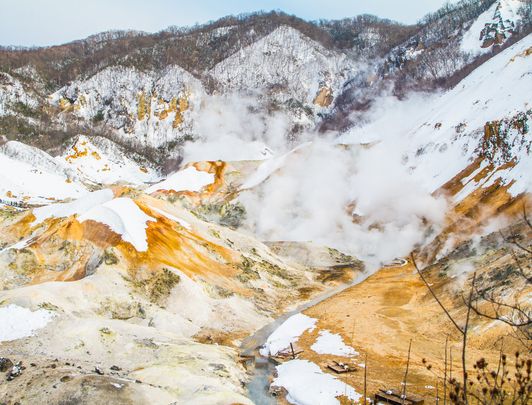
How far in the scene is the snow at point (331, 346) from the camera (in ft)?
120

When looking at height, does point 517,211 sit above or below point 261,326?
above

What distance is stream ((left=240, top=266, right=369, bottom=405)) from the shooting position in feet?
98.2

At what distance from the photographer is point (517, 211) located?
59938 millimetres

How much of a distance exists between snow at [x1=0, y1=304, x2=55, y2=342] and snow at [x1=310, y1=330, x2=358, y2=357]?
20438 millimetres

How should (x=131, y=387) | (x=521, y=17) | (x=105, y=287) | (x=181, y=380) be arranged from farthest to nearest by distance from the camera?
(x=521, y=17) < (x=105, y=287) < (x=181, y=380) < (x=131, y=387)

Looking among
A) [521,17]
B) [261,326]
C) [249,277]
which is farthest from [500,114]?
[521,17]

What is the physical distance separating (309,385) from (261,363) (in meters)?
7.10

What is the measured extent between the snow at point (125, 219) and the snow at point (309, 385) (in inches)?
1046

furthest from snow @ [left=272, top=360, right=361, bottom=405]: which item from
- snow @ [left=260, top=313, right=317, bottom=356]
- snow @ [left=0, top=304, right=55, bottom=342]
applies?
snow @ [left=0, top=304, right=55, bottom=342]

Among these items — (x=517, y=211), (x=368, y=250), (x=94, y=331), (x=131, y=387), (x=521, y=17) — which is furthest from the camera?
(x=521, y=17)

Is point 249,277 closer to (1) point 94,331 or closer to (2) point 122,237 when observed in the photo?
(2) point 122,237

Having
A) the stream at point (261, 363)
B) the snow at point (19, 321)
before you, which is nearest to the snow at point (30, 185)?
the stream at point (261, 363)

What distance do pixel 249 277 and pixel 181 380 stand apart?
3254cm

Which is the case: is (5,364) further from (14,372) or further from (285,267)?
(285,267)
